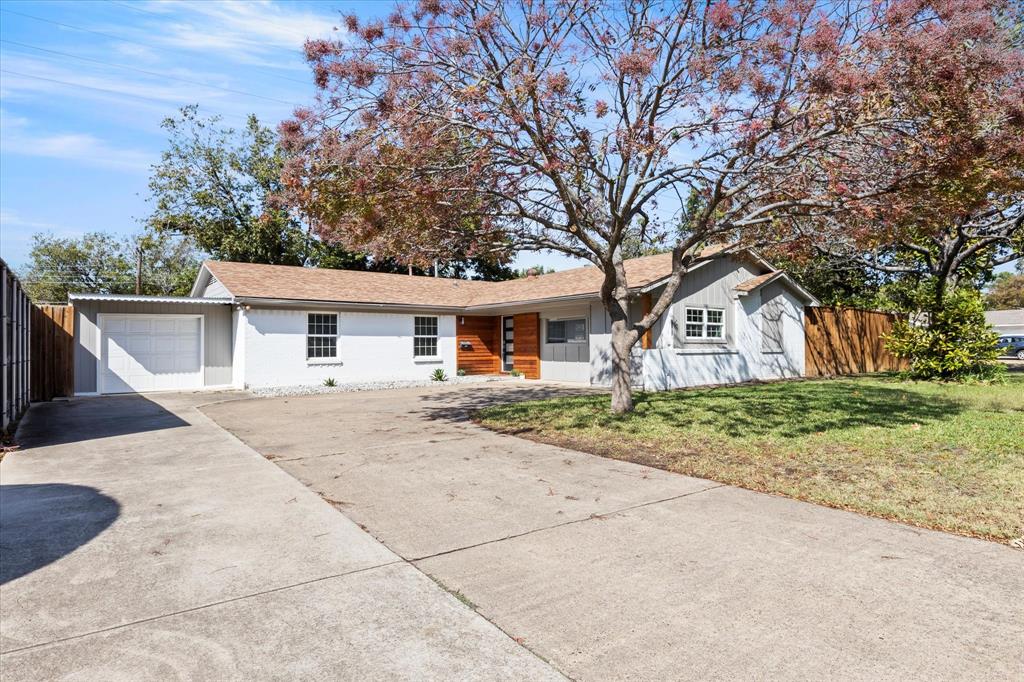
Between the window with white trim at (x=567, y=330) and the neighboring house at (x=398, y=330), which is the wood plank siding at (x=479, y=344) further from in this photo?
the window with white trim at (x=567, y=330)

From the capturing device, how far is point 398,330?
65.2ft

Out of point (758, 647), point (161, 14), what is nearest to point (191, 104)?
point (161, 14)

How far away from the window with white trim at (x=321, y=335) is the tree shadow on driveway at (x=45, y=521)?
12.1 meters

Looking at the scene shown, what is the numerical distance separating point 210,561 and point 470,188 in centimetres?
709

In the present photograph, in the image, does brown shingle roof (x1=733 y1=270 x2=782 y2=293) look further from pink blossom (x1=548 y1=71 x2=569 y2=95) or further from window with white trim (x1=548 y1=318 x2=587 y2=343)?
pink blossom (x1=548 y1=71 x2=569 y2=95)

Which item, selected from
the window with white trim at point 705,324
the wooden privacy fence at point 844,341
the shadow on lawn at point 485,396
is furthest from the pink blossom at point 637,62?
the wooden privacy fence at point 844,341

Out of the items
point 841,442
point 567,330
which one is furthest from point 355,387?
point 841,442

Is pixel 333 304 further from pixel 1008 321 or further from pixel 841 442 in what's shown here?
pixel 1008 321

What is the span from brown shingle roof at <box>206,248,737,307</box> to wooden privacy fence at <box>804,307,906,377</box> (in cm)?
573

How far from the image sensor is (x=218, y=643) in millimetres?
2977

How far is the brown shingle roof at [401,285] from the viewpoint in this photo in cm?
1739

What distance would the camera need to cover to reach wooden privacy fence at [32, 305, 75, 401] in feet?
49.5

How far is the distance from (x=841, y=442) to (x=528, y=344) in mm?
13788

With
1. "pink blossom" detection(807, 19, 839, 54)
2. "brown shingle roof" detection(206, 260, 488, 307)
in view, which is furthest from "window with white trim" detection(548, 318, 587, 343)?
"pink blossom" detection(807, 19, 839, 54)
